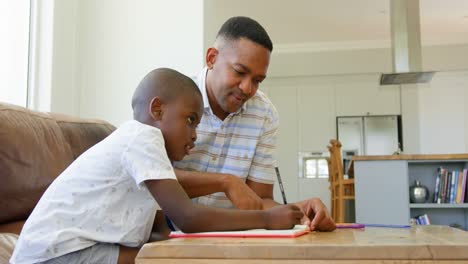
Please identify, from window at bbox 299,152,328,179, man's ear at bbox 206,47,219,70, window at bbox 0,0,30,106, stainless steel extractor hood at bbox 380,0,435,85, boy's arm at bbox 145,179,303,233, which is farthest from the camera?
window at bbox 299,152,328,179

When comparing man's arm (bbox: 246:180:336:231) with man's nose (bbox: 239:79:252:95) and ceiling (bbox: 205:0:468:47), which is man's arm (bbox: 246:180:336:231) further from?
ceiling (bbox: 205:0:468:47)

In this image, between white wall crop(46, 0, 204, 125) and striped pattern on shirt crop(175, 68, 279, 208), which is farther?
white wall crop(46, 0, 204, 125)

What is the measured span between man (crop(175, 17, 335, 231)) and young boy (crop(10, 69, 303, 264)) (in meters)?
0.18

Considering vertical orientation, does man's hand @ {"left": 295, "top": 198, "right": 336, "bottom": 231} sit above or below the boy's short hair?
below

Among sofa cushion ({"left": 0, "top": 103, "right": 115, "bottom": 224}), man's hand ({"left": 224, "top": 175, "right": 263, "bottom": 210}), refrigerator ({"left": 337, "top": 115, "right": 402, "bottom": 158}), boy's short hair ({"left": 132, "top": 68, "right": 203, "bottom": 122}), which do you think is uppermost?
refrigerator ({"left": 337, "top": 115, "right": 402, "bottom": 158})

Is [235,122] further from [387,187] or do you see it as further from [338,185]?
[338,185]

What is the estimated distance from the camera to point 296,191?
753 cm

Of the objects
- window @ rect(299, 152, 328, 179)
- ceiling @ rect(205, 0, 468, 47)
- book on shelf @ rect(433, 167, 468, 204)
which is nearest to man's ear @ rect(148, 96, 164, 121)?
book on shelf @ rect(433, 167, 468, 204)

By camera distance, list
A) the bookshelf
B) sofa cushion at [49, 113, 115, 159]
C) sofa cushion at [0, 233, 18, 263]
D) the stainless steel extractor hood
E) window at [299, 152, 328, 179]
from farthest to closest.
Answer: window at [299, 152, 328, 179]
the stainless steel extractor hood
the bookshelf
sofa cushion at [49, 113, 115, 159]
sofa cushion at [0, 233, 18, 263]

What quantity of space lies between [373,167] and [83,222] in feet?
11.4

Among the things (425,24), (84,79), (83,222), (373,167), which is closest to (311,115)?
(425,24)

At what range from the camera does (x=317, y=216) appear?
1.14 m

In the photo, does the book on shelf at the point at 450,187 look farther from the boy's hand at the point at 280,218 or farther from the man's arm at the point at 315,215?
the boy's hand at the point at 280,218

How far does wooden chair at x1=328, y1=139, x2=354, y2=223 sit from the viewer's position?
5.61 metres
